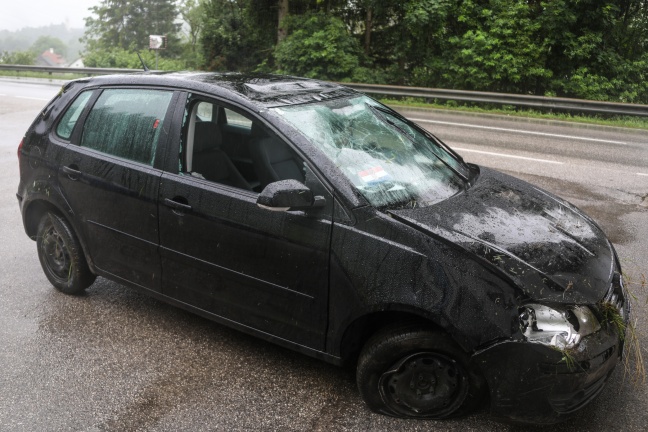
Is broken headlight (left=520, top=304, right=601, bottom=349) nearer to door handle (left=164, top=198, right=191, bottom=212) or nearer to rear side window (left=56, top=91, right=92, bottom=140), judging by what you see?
door handle (left=164, top=198, right=191, bottom=212)

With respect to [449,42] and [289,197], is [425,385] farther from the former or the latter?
[449,42]

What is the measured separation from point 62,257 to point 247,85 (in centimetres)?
203

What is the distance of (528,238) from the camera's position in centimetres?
319

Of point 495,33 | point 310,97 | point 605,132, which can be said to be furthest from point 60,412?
point 495,33

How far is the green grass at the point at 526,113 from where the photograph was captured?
14.8 meters

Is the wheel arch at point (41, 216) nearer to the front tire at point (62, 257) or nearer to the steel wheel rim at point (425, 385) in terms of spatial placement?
the front tire at point (62, 257)

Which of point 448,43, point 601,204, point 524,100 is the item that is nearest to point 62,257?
point 601,204

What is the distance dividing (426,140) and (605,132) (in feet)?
35.8

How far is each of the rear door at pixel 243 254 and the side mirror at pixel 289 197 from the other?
64 mm

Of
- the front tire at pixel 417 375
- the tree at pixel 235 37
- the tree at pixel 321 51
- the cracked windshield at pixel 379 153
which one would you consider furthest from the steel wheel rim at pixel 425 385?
the tree at pixel 235 37

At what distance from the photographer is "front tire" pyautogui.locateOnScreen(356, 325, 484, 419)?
2.95 metres

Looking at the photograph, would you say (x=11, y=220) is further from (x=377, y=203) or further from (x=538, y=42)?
(x=538, y=42)

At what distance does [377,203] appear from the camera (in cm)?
322

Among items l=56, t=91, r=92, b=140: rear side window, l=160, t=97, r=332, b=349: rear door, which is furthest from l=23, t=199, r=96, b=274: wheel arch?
l=160, t=97, r=332, b=349: rear door
